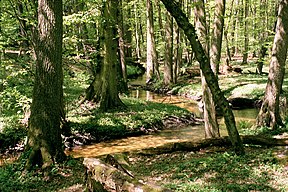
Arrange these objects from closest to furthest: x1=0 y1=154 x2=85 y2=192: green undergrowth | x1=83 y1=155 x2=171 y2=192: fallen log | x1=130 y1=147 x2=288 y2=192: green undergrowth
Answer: x1=83 y1=155 x2=171 y2=192: fallen log, x1=130 y1=147 x2=288 y2=192: green undergrowth, x1=0 y1=154 x2=85 y2=192: green undergrowth

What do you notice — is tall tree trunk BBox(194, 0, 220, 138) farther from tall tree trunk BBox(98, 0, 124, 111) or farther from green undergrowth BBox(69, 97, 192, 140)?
tall tree trunk BBox(98, 0, 124, 111)

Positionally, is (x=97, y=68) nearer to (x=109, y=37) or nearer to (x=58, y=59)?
(x=109, y=37)

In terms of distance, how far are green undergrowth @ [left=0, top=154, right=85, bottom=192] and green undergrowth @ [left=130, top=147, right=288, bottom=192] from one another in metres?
1.61

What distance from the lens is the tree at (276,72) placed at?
36.3ft

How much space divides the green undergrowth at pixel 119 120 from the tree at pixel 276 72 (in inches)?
216

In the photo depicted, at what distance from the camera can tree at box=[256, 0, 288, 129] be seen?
11.1 metres

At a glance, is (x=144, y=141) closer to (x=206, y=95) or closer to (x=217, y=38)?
(x=206, y=95)


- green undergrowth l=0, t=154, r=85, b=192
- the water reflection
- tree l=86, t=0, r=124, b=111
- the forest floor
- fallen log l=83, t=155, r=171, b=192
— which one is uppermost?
tree l=86, t=0, r=124, b=111

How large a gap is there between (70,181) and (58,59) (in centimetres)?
328

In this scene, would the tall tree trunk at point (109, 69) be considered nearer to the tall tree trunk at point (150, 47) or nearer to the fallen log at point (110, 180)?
the fallen log at point (110, 180)

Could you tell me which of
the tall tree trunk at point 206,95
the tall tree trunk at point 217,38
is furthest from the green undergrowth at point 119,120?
the tall tree trunk at point 217,38

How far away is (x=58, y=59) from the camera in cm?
859

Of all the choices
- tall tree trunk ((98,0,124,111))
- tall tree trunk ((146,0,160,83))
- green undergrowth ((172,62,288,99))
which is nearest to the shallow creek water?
tall tree trunk ((98,0,124,111))

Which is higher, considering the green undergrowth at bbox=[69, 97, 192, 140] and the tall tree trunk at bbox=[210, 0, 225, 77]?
the tall tree trunk at bbox=[210, 0, 225, 77]
